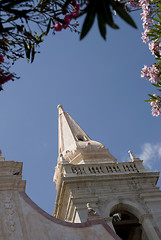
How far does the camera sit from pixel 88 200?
50.7 feet

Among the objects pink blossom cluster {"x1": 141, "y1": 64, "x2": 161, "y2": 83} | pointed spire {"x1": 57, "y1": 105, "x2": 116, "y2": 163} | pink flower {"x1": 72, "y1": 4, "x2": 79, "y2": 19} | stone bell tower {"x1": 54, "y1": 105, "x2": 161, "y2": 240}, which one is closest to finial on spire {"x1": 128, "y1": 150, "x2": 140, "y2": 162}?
stone bell tower {"x1": 54, "y1": 105, "x2": 161, "y2": 240}

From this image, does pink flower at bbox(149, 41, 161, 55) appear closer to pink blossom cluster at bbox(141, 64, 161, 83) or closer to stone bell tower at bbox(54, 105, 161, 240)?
pink blossom cluster at bbox(141, 64, 161, 83)

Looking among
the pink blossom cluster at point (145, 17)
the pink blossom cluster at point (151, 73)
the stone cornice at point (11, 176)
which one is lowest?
the stone cornice at point (11, 176)

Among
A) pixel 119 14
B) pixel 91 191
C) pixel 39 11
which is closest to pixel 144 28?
pixel 39 11

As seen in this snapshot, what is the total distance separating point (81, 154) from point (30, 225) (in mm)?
10012

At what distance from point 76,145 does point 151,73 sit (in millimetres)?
12792

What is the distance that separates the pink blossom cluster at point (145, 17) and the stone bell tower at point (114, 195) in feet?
29.1

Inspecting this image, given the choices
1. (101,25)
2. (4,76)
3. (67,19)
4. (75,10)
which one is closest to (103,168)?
(4,76)

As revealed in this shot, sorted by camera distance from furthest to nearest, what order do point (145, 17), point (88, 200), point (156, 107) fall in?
1. point (88, 200)
2. point (156, 107)
3. point (145, 17)

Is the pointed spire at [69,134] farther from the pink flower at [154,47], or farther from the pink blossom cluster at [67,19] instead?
the pink blossom cluster at [67,19]

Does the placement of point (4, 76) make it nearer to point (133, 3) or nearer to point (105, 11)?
point (105, 11)

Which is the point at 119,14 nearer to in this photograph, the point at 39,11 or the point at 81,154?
the point at 39,11

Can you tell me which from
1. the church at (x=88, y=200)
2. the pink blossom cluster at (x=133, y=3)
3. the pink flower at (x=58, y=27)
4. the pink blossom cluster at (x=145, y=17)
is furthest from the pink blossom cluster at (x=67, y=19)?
the church at (x=88, y=200)

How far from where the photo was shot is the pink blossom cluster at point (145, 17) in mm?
7191
